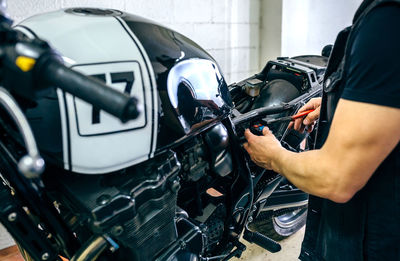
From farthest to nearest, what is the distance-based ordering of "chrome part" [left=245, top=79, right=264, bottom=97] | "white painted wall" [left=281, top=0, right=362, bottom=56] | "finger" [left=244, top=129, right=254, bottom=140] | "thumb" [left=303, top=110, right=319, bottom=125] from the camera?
"white painted wall" [left=281, top=0, right=362, bottom=56] → "chrome part" [left=245, top=79, right=264, bottom=97] → "thumb" [left=303, top=110, right=319, bottom=125] → "finger" [left=244, top=129, right=254, bottom=140]

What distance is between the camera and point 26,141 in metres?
0.51

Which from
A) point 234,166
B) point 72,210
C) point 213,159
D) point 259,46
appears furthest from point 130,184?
point 259,46

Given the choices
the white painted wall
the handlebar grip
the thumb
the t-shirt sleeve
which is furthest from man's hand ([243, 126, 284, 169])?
the white painted wall

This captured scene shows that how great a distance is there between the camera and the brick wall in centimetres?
182

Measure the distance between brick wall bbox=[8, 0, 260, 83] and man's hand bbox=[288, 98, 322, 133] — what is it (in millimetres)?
1325

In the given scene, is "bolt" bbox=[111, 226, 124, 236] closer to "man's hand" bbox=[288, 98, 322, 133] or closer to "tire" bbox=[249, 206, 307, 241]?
"man's hand" bbox=[288, 98, 322, 133]

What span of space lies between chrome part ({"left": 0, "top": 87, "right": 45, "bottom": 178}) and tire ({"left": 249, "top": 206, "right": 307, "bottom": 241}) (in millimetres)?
1218

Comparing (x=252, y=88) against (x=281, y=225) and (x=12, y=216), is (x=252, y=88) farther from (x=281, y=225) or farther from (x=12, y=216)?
(x=12, y=216)

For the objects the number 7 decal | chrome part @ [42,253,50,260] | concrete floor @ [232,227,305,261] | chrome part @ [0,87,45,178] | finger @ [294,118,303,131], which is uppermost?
the number 7 decal

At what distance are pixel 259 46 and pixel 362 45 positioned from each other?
2538mm

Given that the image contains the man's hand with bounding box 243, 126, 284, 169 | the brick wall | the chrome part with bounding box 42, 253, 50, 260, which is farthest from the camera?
the brick wall

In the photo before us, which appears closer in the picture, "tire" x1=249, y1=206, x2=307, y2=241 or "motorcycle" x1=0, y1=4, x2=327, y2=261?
"motorcycle" x1=0, y1=4, x2=327, y2=261

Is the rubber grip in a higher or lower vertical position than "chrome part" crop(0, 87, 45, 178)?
lower

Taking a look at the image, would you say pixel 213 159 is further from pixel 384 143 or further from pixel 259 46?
pixel 259 46
